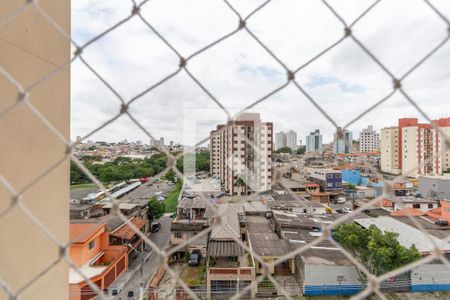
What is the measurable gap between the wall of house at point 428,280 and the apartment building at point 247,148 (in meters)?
3.53

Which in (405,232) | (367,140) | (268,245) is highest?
(367,140)

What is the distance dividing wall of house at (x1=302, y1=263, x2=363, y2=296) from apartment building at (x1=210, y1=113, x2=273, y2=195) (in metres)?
2.48

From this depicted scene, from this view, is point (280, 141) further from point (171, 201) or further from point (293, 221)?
point (171, 201)

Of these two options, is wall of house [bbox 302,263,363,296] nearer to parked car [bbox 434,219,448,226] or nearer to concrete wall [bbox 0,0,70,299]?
parked car [bbox 434,219,448,226]

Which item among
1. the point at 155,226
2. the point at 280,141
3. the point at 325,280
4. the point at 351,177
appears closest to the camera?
the point at 280,141

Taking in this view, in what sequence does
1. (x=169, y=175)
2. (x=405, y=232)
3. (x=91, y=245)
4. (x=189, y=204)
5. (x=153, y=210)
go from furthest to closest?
(x=153, y=210) < (x=189, y=204) < (x=169, y=175) < (x=405, y=232) < (x=91, y=245)

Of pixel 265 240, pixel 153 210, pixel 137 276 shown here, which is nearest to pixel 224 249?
pixel 265 240

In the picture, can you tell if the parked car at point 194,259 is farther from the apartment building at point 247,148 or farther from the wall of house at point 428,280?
the wall of house at point 428,280

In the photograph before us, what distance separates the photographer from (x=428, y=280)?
4.25m

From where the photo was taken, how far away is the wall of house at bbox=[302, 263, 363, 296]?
4.25 metres

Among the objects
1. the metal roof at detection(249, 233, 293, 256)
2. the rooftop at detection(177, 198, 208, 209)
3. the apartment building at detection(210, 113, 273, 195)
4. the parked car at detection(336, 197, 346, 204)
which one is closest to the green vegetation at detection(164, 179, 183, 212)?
the rooftop at detection(177, 198, 208, 209)

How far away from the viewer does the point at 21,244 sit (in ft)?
1.80

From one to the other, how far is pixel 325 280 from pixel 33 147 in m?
4.54

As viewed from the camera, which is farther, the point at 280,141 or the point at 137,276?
the point at 137,276
